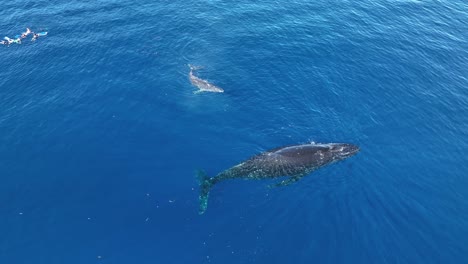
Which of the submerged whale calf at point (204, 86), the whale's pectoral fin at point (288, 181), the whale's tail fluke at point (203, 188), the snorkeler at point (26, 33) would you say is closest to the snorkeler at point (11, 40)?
the snorkeler at point (26, 33)

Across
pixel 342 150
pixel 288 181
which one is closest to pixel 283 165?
pixel 288 181

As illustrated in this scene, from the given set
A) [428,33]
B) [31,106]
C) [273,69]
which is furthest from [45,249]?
[428,33]

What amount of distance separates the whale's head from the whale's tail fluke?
20.4 meters

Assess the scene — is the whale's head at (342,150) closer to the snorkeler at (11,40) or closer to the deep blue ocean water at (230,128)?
the deep blue ocean water at (230,128)

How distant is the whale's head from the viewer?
60975 mm

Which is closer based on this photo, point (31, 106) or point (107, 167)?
point (107, 167)

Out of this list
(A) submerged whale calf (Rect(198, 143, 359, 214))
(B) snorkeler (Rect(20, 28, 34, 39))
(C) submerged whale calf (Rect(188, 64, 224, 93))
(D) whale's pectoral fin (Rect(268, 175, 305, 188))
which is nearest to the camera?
(D) whale's pectoral fin (Rect(268, 175, 305, 188))

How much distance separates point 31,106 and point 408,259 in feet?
229

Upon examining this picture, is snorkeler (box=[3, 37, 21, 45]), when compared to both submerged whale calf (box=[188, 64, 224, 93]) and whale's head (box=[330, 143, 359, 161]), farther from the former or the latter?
whale's head (box=[330, 143, 359, 161])

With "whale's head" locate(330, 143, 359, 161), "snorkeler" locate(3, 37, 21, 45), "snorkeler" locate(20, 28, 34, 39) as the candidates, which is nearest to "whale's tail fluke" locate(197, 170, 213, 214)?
"whale's head" locate(330, 143, 359, 161)

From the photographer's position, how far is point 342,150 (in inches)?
2431

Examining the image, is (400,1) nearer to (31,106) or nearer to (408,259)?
(408,259)

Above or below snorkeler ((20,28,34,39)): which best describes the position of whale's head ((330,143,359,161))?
below

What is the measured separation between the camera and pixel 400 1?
105625 millimetres
